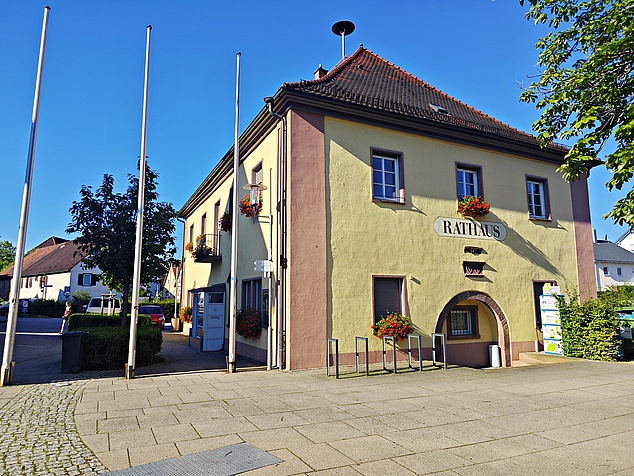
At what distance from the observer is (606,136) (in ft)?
29.1

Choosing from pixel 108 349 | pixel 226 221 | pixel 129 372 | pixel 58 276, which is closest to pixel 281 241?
pixel 129 372

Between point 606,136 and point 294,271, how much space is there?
676 centimetres

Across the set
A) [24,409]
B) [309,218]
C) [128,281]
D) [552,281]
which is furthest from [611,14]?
[128,281]

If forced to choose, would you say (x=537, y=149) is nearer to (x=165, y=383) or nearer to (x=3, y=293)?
(x=165, y=383)

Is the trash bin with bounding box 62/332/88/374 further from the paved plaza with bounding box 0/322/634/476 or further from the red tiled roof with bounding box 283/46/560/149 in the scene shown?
the red tiled roof with bounding box 283/46/560/149

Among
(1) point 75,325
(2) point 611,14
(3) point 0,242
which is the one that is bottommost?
(1) point 75,325

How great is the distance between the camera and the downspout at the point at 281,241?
1110cm

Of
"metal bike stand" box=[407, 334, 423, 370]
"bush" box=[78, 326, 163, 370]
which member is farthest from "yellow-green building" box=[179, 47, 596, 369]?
"bush" box=[78, 326, 163, 370]

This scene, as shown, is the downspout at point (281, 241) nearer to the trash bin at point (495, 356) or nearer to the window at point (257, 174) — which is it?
the window at point (257, 174)

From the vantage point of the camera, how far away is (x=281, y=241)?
1157cm

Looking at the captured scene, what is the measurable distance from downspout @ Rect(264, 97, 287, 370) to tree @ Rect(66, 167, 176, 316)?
436cm

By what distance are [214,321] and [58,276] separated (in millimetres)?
37644

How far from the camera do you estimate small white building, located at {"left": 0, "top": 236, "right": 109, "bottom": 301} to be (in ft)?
150

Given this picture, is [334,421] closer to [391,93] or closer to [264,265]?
[264,265]
